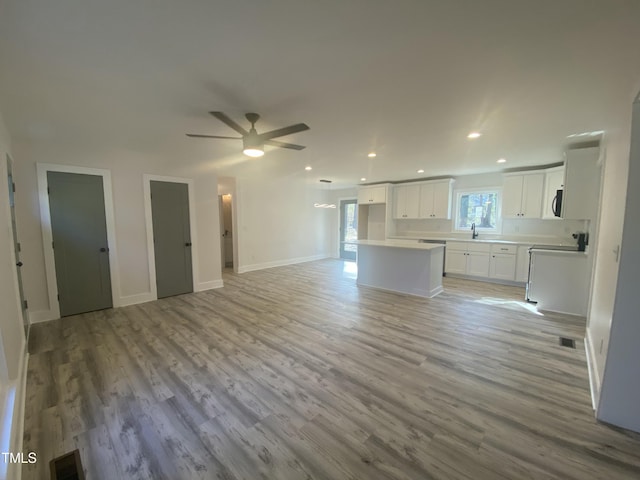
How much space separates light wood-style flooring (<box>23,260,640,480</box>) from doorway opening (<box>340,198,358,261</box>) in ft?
16.7

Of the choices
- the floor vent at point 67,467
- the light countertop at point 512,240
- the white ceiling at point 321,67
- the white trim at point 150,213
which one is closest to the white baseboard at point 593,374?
the white ceiling at point 321,67

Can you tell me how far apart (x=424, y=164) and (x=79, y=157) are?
5605 millimetres

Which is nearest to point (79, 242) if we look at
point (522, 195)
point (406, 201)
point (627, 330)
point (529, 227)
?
point (627, 330)

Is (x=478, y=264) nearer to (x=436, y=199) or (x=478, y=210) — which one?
(x=478, y=210)

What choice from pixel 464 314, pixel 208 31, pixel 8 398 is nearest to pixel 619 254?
pixel 464 314

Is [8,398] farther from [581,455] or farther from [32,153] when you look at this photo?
[581,455]

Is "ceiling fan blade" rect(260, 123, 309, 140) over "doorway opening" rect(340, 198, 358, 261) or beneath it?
over

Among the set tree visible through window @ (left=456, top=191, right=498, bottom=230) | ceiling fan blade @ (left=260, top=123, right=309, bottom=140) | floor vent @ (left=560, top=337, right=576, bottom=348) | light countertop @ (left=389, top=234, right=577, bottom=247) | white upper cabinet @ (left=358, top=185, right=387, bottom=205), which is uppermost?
ceiling fan blade @ (left=260, top=123, right=309, bottom=140)

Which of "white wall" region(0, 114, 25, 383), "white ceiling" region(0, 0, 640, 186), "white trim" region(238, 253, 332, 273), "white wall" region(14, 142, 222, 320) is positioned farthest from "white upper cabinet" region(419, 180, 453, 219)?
"white wall" region(0, 114, 25, 383)

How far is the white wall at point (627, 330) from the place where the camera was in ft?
5.56

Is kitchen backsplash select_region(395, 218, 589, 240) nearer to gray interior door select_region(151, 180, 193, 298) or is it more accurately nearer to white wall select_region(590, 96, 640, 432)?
white wall select_region(590, 96, 640, 432)

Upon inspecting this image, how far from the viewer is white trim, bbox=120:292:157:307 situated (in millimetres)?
4301

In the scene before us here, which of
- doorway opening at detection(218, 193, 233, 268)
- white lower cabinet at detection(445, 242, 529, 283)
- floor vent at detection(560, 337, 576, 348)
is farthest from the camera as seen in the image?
doorway opening at detection(218, 193, 233, 268)

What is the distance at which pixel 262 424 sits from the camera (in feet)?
5.97
